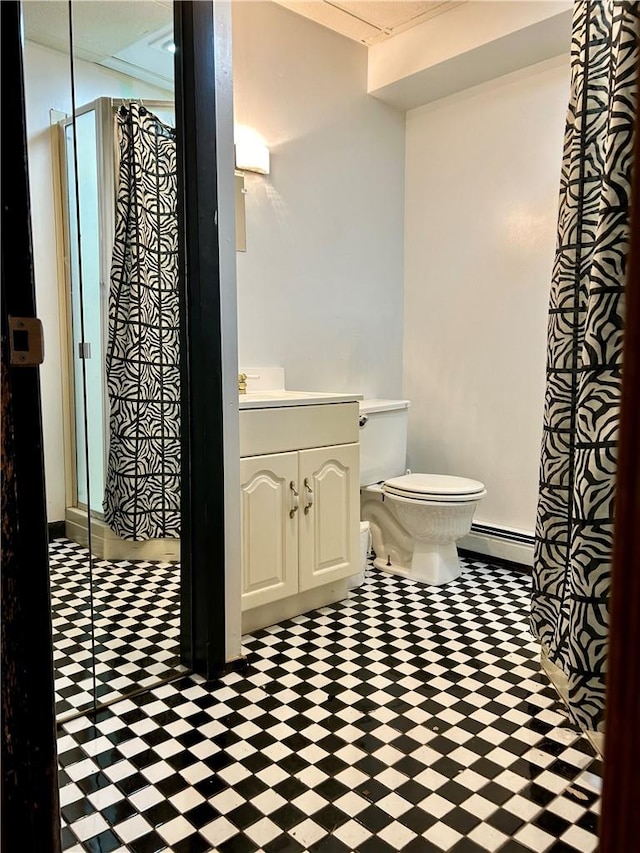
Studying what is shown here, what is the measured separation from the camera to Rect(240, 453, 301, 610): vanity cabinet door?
2092 millimetres

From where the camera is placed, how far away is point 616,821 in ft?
1.50

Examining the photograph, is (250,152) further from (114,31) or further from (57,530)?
(57,530)

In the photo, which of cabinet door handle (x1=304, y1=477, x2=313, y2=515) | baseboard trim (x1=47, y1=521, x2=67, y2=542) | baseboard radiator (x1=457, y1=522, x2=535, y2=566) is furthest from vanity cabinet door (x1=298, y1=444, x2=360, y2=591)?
baseboard trim (x1=47, y1=521, x2=67, y2=542)

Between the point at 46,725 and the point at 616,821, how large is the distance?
0.78m

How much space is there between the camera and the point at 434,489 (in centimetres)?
259

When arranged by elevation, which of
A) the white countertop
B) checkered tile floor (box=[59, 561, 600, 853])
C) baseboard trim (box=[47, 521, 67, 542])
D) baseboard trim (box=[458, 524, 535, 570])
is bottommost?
checkered tile floor (box=[59, 561, 600, 853])

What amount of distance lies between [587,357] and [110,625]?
4.90ft

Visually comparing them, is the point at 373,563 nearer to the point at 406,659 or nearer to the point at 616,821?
the point at 406,659

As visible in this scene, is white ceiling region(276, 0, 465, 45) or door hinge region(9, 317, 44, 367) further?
white ceiling region(276, 0, 465, 45)

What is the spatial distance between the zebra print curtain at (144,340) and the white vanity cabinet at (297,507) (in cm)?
28

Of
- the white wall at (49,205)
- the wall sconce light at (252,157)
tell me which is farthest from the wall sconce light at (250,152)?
the white wall at (49,205)

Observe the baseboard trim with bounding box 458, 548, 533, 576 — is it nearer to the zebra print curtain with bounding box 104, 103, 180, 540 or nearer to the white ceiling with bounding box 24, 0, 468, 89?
the zebra print curtain with bounding box 104, 103, 180, 540

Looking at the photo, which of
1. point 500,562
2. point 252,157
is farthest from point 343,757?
point 252,157

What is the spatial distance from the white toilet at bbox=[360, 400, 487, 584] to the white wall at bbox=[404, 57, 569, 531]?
0.33 meters
